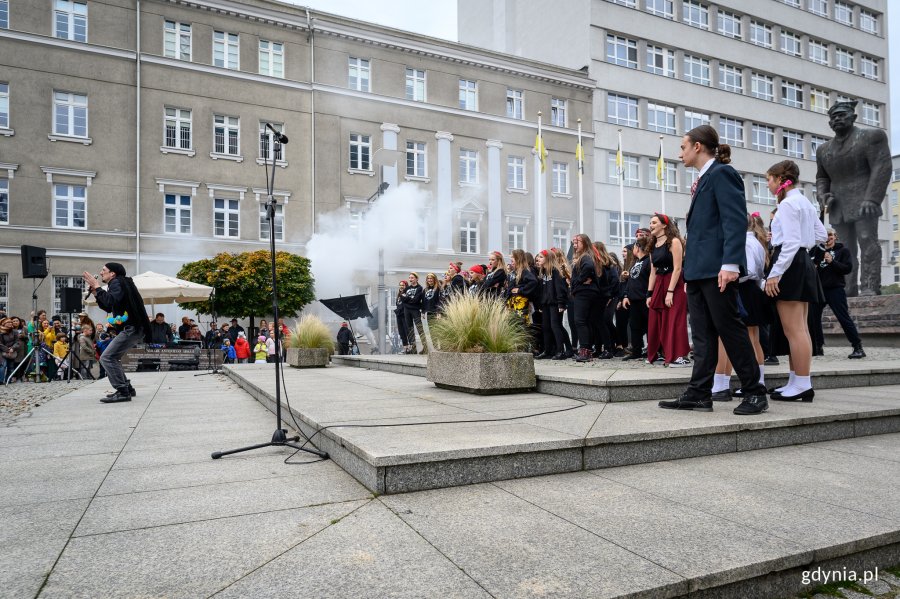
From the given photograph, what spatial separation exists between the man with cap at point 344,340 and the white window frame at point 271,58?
1710 cm

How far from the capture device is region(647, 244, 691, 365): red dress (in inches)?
304

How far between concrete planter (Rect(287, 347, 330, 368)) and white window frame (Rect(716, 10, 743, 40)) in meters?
43.2

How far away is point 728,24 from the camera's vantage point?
45.2 m

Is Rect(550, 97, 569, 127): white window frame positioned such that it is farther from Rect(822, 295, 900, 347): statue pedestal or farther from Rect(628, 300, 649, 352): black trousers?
Rect(628, 300, 649, 352): black trousers

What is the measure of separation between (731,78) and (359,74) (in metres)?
27.8

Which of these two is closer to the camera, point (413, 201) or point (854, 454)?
point (854, 454)

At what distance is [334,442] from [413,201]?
3037 cm

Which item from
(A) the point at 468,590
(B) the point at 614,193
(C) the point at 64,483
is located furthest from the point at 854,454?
(B) the point at 614,193

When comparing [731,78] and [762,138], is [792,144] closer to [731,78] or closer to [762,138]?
[762,138]

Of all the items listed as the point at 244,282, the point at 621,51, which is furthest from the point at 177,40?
the point at 621,51

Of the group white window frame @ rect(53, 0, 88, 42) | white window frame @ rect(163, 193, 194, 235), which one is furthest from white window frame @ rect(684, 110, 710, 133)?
white window frame @ rect(53, 0, 88, 42)

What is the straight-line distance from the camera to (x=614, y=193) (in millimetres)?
38844

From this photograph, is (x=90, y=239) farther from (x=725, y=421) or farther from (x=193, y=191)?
(x=725, y=421)

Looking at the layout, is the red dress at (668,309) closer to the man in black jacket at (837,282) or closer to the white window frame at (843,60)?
the man in black jacket at (837,282)
